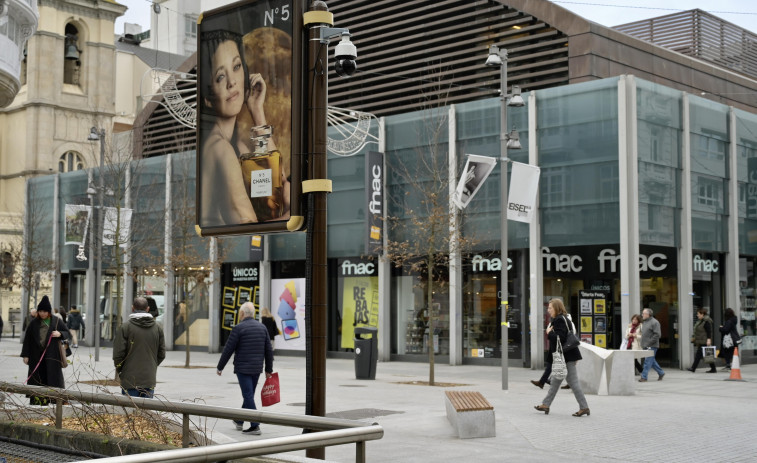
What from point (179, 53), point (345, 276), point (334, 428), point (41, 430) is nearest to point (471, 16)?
point (345, 276)

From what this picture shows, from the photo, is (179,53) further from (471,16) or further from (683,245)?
(683,245)

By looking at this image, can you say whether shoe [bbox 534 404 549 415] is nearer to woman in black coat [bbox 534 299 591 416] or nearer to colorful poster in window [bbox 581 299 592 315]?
woman in black coat [bbox 534 299 591 416]

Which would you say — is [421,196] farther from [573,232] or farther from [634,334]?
[634,334]

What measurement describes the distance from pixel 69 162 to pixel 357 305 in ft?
145

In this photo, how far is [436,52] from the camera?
33.2 m

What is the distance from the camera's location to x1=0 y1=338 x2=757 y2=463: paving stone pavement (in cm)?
1154

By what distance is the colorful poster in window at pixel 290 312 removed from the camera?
3350 cm

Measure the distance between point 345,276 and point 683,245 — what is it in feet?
37.5

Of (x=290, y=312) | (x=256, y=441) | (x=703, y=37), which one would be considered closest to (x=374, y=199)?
(x=290, y=312)

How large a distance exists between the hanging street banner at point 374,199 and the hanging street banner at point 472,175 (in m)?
6.66

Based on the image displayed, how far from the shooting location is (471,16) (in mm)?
32500

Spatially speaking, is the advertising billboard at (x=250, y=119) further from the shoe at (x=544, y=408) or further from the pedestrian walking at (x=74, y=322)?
the pedestrian walking at (x=74, y=322)

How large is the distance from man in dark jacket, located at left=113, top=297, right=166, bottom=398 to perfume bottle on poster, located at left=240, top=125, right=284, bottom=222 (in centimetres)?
451

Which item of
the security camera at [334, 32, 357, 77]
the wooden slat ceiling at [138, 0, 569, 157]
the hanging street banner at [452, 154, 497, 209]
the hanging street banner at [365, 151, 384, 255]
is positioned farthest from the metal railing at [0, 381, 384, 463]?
the wooden slat ceiling at [138, 0, 569, 157]
